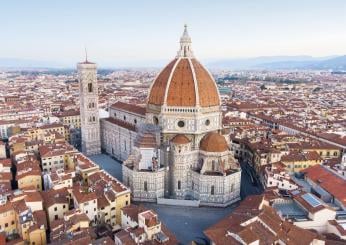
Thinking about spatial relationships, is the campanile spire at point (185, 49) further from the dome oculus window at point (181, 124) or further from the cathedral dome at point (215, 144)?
the cathedral dome at point (215, 144)

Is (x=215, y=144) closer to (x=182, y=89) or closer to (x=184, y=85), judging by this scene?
(x=182, y=89)

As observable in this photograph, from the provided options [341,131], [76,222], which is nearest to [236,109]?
[341,131]

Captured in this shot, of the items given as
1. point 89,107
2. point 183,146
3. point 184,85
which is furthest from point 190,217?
point 89,107

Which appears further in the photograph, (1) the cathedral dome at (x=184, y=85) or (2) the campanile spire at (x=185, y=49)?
(2) the campanile spire at (x=185, y=49)

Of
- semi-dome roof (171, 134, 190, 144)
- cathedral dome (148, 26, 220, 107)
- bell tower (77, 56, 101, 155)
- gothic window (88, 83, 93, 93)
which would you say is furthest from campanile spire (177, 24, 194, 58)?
gothic window (88, 83, 93, 93)

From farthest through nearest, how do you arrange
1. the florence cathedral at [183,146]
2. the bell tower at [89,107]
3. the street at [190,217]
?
1. the bell tower at [89,107]
2. the florence cathedral at [183,146]
3. the street at [190,217]

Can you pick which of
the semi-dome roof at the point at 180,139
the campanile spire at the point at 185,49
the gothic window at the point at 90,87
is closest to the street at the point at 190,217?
the semi-dome roof at the point at 180,139

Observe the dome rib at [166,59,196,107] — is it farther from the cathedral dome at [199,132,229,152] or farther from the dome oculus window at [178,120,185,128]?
the cathedral dome at [199,132,229,152]
